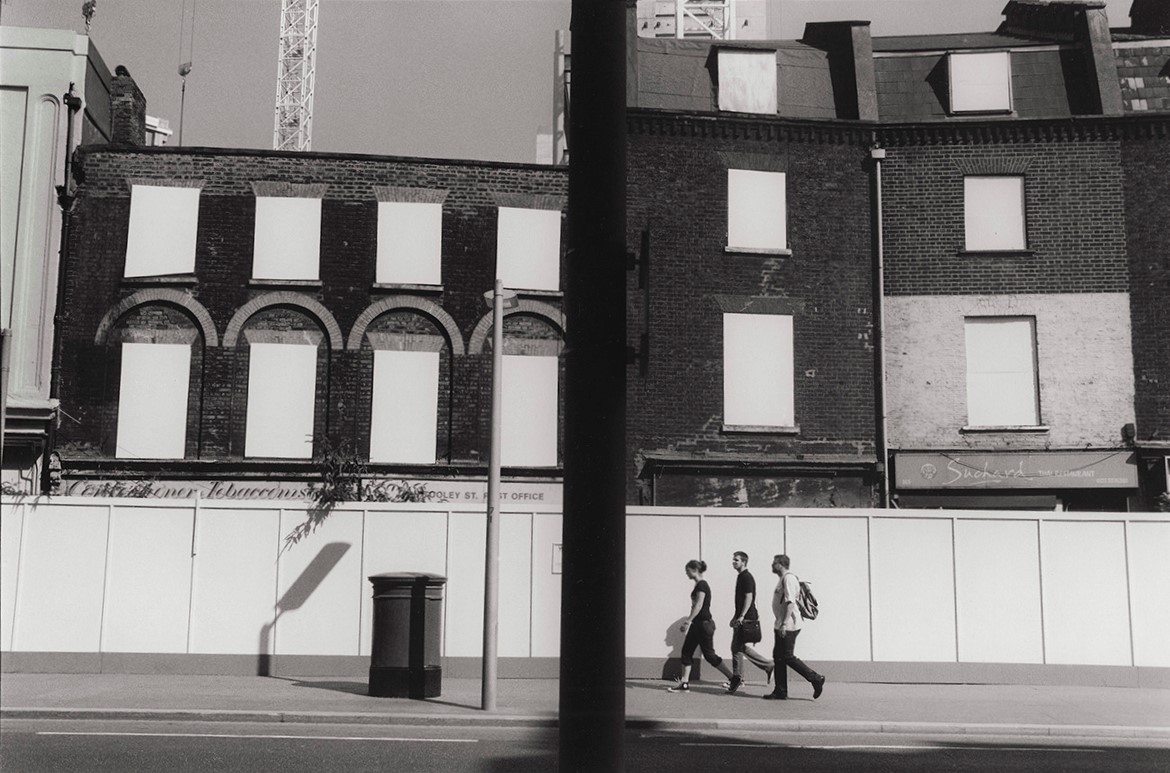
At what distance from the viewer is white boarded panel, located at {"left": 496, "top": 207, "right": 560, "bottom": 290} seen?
2323 cm

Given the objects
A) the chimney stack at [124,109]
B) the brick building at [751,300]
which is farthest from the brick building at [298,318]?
the brick building at [751,300]

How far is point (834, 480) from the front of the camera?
22.8m

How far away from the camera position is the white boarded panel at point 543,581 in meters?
17.3

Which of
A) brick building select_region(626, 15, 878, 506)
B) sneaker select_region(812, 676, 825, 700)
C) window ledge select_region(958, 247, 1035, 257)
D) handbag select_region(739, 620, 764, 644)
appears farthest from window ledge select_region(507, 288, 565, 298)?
sneaker select_region(812, 676, 825, 700)

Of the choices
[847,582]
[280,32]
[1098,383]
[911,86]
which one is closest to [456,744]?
[847,582]

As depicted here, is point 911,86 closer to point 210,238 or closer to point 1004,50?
point 1004,50

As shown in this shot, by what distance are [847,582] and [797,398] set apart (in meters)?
6.02

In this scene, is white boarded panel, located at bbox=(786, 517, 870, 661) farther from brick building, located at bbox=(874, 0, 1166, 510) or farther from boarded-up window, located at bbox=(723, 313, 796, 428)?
brick building, located at bbox=(874, 0, 1166, 510)

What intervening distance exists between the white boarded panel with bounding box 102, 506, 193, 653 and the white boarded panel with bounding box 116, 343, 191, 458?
5.02 metres

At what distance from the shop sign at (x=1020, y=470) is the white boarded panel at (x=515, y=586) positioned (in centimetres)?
844

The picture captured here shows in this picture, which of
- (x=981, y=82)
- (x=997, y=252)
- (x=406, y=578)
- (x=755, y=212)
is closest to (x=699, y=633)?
(x=406, y=578)

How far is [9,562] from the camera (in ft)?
54.7

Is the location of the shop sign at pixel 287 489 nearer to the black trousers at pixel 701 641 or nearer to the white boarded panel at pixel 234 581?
the white boarded panel at pixel 234 581

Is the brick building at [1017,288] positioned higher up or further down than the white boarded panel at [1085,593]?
higher up
